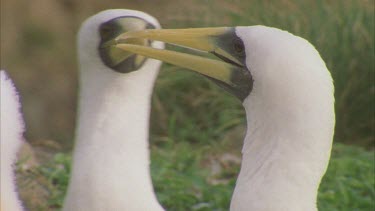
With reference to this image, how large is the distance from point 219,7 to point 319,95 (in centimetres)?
550

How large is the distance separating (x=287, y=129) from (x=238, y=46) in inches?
18.4

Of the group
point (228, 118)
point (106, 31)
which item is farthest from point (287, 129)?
point (228, 118)

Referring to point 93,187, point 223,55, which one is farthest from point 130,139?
point 223,55

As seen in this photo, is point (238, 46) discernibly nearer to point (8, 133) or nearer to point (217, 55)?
point (217, 55)

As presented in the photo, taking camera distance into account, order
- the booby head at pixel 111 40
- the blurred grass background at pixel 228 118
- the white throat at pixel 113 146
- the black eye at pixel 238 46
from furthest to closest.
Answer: the blurred grass background at pixel 228 118
the booby head at pixel 111 40
the white throat at pixel 113 146
the black eye at pixel 238 46

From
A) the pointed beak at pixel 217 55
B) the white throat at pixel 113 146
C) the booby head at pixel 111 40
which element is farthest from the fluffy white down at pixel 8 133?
the booby head at pixel 111 40

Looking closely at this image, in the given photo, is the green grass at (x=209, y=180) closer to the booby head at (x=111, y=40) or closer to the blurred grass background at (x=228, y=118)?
the blurred grass background at (x=228, y=118)

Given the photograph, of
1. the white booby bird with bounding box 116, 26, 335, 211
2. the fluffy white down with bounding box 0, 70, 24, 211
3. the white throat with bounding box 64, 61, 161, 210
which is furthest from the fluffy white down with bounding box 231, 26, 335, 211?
the white throat with bounding box 64, 61, 161, 210

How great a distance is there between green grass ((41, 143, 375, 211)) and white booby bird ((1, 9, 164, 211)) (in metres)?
1.03

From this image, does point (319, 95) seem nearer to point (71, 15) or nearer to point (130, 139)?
point (130, 139)

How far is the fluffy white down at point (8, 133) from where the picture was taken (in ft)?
17.2

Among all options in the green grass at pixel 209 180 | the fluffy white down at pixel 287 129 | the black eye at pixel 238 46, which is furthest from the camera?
the green grass at pixel 209 180

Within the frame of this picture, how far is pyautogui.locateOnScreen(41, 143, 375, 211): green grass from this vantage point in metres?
8.23

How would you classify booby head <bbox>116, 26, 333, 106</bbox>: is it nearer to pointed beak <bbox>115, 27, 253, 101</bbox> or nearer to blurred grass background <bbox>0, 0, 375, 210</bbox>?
pointed beak <bbox>115, 27, 253, 101</bbox>
